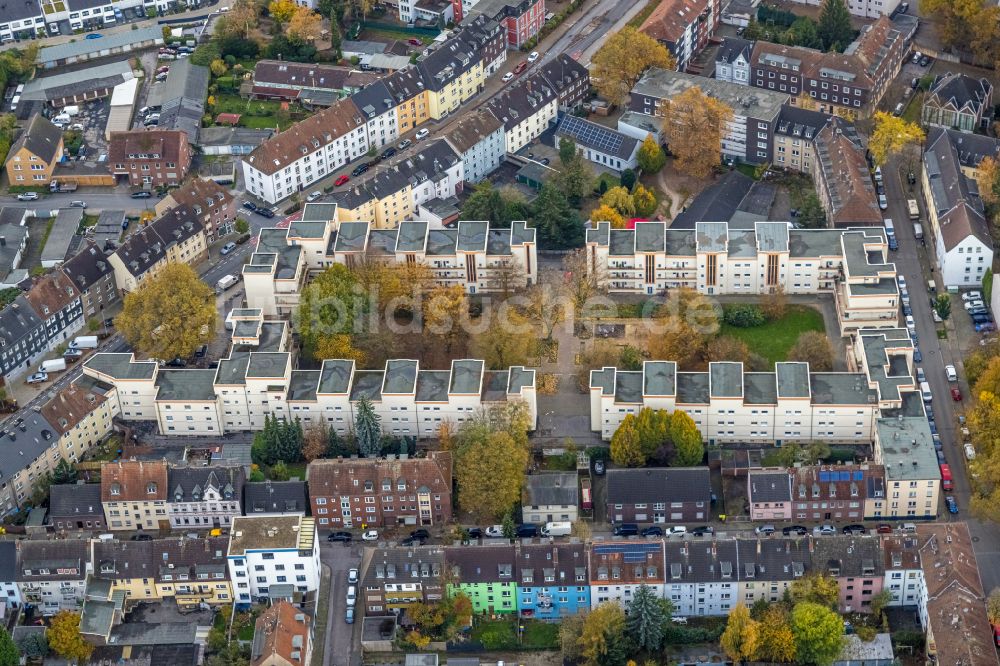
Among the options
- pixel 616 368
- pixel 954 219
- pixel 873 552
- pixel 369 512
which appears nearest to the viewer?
pixel 873 552

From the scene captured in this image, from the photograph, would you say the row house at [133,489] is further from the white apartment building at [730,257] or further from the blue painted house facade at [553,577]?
the white apartment building at [730,257]

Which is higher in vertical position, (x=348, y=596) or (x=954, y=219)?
(x=954, y=219)

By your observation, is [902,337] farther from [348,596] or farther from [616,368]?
[348,596]

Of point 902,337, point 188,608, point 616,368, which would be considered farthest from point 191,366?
point 902,337

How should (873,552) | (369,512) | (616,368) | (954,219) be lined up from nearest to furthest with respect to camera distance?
(873,552) < (369,512) < (616,368) < (954,219)

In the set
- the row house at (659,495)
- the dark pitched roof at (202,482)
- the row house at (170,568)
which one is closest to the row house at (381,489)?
the dark pitched roof at (202,482)

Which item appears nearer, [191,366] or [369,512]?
[369,512]
